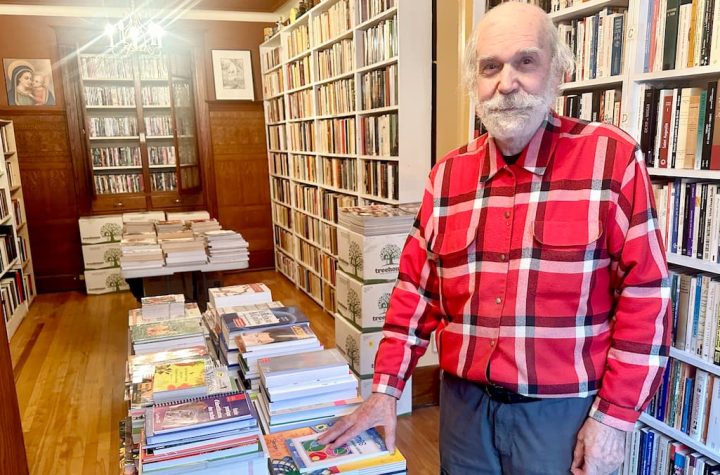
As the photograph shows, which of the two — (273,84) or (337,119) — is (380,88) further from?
(273,84)

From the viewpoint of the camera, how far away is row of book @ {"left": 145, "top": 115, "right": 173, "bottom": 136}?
5.47 metres

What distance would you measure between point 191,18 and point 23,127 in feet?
6.26

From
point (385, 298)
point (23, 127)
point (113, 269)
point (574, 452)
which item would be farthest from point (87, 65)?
point (574, 452)

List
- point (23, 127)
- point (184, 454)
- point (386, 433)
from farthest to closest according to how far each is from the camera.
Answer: point (23, 127)
point (386, 433)
point (184, 454)

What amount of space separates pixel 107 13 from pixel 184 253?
3.47 m

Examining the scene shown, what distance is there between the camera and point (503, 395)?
42.4 inches

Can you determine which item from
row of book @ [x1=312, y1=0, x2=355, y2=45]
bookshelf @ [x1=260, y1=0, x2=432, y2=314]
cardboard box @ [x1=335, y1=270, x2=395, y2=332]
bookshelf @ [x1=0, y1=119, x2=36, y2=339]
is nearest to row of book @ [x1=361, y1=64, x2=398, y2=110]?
bookshelf @ [x1=260, y1=0, x2=432, y2=314]

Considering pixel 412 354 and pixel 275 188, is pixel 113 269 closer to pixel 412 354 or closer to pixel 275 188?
pixel 275 188

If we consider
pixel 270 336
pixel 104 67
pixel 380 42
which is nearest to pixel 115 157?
pixel 104 67

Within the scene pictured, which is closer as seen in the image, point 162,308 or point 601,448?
point 601,448

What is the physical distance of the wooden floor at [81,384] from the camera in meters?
2.46

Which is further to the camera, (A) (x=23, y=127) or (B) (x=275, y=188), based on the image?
(B) (x=275, y=188)

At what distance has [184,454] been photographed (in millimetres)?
1072

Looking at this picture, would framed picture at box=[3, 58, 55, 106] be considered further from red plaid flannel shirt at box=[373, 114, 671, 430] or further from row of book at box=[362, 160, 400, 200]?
red plaid flannel shirt at box=[373, 114, 671, 430]
